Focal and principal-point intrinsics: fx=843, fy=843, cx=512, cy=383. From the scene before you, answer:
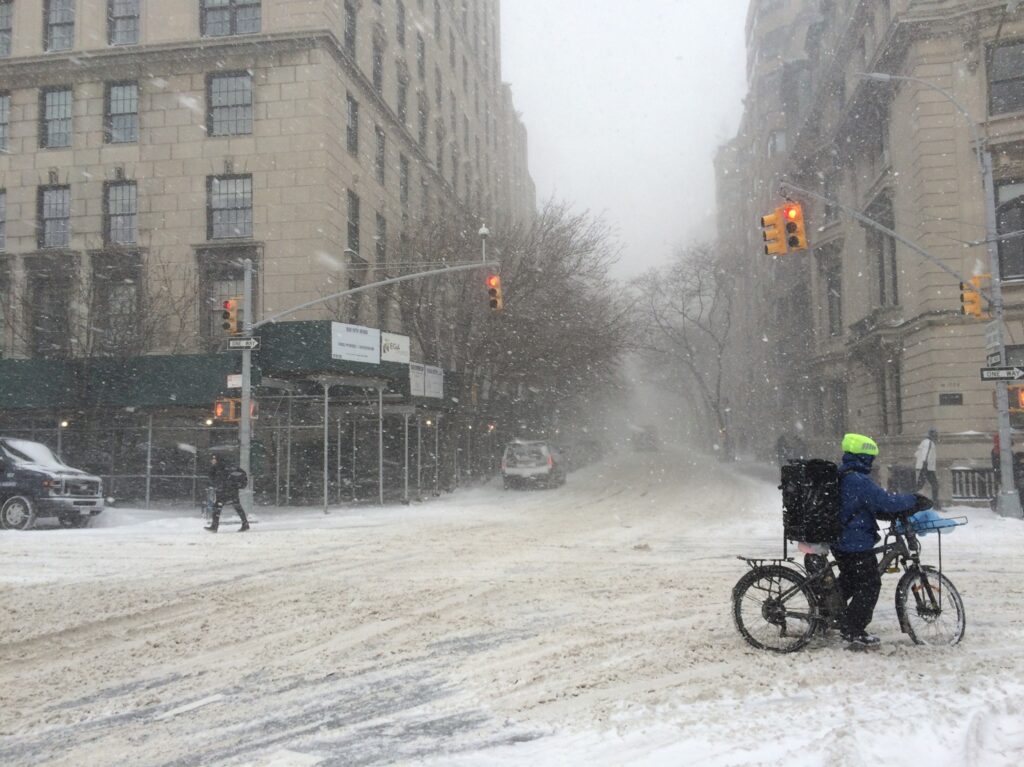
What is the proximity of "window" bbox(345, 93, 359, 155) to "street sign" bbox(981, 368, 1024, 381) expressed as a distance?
71.9ft

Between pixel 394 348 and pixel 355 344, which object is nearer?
pixel 355 344

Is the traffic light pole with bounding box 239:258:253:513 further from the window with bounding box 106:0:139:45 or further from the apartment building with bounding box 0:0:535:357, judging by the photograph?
the window with bounding box 106:0:139:45

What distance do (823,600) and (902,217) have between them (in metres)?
25.1

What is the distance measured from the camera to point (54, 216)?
29.7 metres

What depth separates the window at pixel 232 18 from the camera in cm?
2914

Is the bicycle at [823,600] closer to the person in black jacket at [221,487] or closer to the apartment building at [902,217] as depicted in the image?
the person in black jacket at [221,487]

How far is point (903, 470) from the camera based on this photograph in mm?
22594

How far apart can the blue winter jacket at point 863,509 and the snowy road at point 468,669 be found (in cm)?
86

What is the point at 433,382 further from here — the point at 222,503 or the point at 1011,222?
the point at 1011,222

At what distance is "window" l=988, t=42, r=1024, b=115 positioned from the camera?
24.7 meters

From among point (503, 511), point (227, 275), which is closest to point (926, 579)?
point (503, 511)

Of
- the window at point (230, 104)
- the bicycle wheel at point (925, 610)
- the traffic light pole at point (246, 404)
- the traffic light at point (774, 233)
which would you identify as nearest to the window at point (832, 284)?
the traffic light at point (774, 233)

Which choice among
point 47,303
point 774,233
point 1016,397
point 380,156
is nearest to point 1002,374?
point 1016,397

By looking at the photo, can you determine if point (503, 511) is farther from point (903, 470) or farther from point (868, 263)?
point (868, 263)
